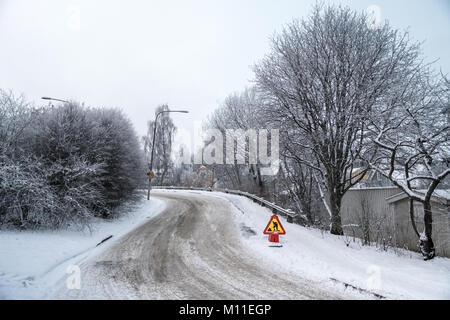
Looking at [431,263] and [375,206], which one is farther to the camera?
[375,206]

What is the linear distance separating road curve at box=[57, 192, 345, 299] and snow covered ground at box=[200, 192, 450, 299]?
63 cm

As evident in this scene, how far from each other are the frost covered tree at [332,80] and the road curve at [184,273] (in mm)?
6243

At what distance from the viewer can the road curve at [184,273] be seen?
15.0 feet

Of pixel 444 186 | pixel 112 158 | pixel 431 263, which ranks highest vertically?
pixel 112 158

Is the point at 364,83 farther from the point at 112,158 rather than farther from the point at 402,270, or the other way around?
the point at 112,158

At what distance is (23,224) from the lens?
7883 mm

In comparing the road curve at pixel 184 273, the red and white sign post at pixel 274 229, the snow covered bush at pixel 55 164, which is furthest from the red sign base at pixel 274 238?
the snow covered bush at pixel 55 164

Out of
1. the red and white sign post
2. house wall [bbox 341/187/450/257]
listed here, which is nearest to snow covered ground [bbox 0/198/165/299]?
the red and white sign post

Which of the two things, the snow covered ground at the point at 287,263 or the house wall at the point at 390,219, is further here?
the house wall at the point at 390,219

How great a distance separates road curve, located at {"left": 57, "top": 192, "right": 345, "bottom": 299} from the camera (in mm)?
4582

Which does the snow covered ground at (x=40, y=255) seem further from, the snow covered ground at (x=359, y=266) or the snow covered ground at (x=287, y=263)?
the snow covered ground at (x=359, y=266)

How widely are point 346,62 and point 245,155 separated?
14.1m

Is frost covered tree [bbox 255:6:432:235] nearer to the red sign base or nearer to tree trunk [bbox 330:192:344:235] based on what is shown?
tree trunk [bbox 330:192:344:235]
